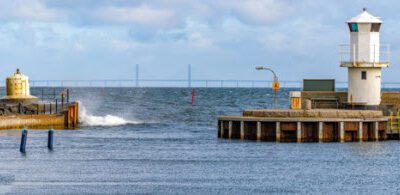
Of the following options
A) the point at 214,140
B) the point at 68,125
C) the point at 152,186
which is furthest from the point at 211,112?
the point at 152,186

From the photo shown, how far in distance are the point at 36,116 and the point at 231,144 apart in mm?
19136

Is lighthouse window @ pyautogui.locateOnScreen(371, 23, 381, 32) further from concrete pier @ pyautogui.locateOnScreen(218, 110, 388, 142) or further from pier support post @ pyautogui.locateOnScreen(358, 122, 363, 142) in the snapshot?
pier support post @ pyautogui.locateOnScreen(358, 122, 363, 142)

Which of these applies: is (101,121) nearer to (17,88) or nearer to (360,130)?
(17,88)

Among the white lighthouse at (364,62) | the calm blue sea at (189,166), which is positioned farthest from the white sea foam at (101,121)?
the white lighthouse at (364,62)

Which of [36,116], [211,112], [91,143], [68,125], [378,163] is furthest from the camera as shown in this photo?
[211,112]

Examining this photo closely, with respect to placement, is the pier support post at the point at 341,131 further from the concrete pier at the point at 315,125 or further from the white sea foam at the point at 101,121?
the white sea foam at the point at 101,121

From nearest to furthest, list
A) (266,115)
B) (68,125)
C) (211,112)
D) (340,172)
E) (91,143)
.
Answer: (340,172), (266,115), (91,143), (68,125), (211,112)

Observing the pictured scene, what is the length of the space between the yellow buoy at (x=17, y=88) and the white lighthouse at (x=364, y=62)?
29650 mm

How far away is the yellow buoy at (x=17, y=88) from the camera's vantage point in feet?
269

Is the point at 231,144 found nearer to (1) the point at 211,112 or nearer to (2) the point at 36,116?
(2) the point at 36,116

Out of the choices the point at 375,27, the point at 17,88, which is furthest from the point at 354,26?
the point at 17,88

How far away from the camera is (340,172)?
157ft

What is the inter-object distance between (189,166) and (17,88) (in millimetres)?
35720

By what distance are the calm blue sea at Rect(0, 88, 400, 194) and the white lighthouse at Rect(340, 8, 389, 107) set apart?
4.42 meters
